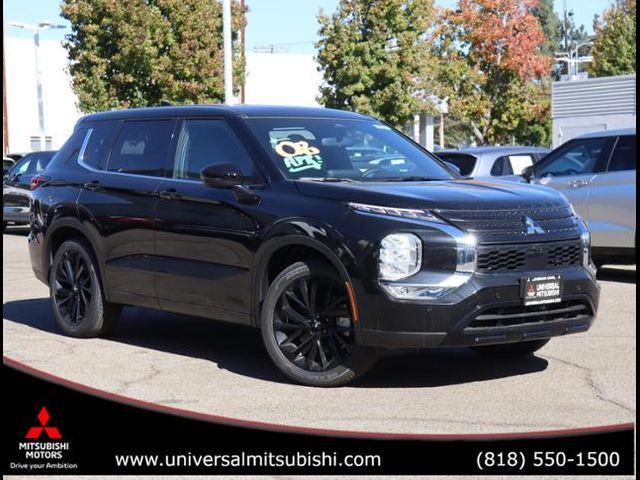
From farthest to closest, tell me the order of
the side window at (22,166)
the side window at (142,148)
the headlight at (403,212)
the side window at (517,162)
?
1. the side window at (22,166)
2. the side window at (517,162)
3. the side window at (142,148)
4. the headlight at (403,212)

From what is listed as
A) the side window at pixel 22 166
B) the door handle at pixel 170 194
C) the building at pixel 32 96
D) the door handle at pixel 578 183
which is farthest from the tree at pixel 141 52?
the door handle at pixel 170 194

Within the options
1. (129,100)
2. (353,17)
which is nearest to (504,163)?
(129,100)

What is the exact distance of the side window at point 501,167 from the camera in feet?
52.7

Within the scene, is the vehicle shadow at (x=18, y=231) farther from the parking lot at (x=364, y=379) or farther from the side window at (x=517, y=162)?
the parking lot at (x=364, y=379)

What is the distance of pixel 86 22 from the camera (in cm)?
3419

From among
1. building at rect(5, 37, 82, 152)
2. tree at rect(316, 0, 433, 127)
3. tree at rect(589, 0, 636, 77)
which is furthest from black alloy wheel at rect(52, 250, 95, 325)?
tree at rect(589, 0, 636, 77)

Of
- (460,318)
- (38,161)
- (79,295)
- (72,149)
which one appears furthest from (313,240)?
(38,161)

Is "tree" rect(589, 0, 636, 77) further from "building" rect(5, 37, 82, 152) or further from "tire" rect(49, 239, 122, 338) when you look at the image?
"tire" rect(49, 239, 122, 338)

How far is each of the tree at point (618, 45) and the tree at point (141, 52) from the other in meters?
24.9

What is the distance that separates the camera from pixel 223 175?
25.2ft

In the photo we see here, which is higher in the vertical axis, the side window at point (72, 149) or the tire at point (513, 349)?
the side window at point (72, 149)

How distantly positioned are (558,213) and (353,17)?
31.6 meters

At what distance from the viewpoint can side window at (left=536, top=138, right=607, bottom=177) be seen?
13.3 meters

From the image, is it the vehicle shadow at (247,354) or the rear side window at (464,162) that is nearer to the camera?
the vehicle shadow at (247,354)
